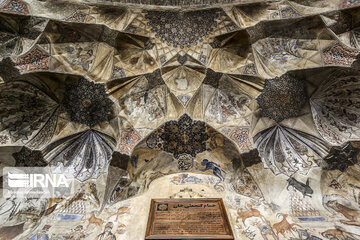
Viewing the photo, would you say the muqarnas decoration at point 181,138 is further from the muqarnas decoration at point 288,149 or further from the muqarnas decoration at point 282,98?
the muqarnas decoration at point 282,98

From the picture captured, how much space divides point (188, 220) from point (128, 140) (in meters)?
3.31

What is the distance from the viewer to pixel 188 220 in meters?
5.92

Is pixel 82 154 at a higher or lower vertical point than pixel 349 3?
lower

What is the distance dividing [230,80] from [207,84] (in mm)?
866

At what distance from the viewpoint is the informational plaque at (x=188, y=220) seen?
18.1 ft

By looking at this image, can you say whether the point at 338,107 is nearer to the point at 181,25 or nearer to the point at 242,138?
the point at 242,138

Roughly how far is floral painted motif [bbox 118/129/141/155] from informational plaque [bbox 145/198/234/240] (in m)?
1.92

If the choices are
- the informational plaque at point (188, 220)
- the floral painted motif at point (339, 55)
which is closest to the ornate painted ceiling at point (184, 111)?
the floral painted motif at point (339, 55)

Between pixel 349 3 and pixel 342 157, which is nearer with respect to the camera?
pixel 349 3

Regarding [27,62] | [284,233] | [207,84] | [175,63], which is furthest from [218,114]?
[27,62]

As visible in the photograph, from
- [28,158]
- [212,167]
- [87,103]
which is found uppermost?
[87,103]

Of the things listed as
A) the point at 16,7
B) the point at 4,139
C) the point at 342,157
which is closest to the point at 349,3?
the point at 342,157

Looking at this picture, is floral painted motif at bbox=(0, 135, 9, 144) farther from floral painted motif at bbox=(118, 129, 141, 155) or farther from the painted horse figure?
the painted horse figure

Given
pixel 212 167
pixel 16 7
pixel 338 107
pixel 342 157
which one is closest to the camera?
pixel 16 7
